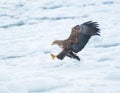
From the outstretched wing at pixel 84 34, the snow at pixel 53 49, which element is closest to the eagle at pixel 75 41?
the outstretched wing at pixel 84 34

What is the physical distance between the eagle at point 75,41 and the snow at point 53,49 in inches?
4.9

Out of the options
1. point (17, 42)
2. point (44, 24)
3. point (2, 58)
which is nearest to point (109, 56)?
point (2, 58)

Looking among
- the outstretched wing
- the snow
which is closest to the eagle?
the outstretched wing

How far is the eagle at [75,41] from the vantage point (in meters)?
8.16

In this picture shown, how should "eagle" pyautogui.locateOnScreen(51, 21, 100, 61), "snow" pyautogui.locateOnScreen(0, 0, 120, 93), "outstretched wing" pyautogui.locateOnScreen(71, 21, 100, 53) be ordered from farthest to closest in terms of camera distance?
"outstretched wing" pyautogui.locateOnScreen(71, 21, 100, 53), "eagle" pyautogui.locateOnScreen(51, 21, 100, 61), "snow" pyautogui.locateOnScreen(0, 0, 120, 93)

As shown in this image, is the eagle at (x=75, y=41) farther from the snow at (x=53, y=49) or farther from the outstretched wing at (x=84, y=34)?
the snow at (x=53, y=49)

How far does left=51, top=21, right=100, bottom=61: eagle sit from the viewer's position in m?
8.16

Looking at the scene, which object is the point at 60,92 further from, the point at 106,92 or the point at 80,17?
the point at 80,17

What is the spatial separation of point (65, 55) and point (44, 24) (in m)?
3.93

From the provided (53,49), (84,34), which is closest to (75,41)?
(84,34)

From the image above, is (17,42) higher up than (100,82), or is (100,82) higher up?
(100,82)

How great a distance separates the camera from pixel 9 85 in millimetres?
6582

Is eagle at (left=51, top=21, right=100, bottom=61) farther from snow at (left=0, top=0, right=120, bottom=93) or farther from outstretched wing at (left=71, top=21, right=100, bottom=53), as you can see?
snow at (left=0, top=0, right=120, bottom=93)

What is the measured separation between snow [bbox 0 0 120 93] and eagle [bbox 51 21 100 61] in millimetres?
124
